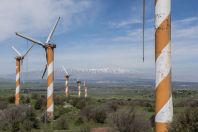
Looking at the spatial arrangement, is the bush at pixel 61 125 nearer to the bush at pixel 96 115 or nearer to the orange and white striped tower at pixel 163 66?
the bush at pixel 96 115

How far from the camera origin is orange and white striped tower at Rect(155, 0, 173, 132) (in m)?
8.95

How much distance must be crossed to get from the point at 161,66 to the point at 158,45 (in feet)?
1.51

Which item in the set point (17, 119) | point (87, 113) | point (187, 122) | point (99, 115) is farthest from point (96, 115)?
point (187, 122)

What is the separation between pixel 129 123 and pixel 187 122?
16.0 metres

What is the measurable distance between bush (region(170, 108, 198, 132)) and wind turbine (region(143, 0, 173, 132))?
1.23m

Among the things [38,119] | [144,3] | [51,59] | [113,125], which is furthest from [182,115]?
[38,119]

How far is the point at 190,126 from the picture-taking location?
11062 mm

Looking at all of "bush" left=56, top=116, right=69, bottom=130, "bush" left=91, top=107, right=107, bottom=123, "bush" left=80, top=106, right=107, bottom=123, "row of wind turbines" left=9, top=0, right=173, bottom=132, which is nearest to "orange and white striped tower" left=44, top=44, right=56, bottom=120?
"bush" left=56, top=116, right=69, bottom=130

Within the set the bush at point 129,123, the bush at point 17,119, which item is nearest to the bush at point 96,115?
the bush at point 17,119

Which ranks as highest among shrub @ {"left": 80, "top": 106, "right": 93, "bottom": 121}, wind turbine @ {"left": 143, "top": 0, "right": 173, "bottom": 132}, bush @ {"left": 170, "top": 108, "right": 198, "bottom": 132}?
wind turbine @ {"left": 143, "top": 0, "right": 173, "bottom": 132}

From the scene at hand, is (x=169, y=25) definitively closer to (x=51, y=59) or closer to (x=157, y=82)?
(x=157, y=82)

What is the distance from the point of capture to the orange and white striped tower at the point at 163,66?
29.4ft

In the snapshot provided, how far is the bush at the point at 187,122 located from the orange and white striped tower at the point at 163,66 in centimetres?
123

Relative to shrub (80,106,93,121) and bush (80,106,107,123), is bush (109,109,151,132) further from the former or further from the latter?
shrub (80,106,93,121)
